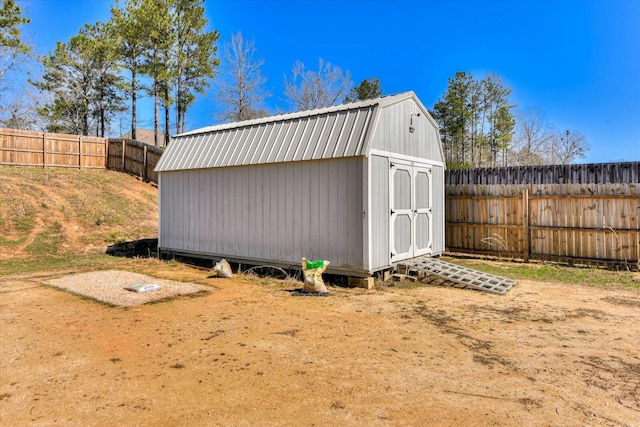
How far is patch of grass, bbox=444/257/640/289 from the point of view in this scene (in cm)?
707

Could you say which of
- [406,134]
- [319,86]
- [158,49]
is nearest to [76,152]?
[158,49]

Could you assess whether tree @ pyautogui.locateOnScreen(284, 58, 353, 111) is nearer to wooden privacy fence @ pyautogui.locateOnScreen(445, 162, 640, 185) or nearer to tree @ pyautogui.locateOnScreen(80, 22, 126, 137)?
tree @ pyautogui.locateOnScreen(80, 22, 126, 137)

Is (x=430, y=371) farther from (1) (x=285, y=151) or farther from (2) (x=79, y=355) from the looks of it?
(1) (x=285, y=151)

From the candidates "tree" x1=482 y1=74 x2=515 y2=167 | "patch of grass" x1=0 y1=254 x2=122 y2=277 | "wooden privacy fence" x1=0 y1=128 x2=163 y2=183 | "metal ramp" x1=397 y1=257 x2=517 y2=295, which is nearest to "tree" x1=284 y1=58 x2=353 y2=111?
"tree" x1=482 y1=74 x2=515 y2=167

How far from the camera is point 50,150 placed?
59.8ft

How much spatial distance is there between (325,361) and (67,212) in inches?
521

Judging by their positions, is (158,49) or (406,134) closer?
(406,134)

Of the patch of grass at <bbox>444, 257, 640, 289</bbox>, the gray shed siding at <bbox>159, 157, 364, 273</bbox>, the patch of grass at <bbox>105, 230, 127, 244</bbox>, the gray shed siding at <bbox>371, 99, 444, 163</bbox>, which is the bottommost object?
the patch of grass at <bbox>444, 257, 640, 289</bbox>

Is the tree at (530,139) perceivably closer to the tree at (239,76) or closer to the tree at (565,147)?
the tree at (565,147)

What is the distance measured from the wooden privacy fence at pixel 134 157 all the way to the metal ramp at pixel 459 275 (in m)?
15.5


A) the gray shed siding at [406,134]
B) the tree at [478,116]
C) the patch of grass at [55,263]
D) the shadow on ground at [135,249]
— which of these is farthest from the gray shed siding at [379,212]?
the tree at [478,116]

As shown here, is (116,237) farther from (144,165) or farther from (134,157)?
(134,157)

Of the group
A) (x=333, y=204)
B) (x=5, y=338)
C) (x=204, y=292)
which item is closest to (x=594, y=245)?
(x=333, y=204)

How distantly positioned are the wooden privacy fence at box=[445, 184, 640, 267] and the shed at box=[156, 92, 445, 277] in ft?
3.40
